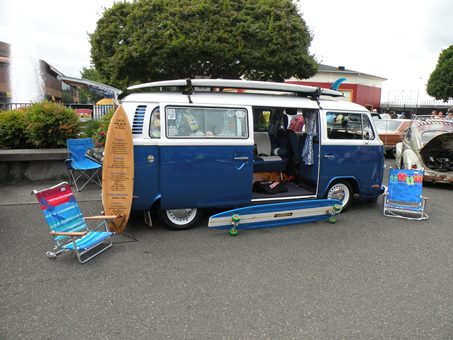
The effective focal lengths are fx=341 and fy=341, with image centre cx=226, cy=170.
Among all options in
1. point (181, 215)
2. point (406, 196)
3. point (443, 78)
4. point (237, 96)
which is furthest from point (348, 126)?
point (443, 78)

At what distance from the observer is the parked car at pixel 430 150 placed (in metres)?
8.89

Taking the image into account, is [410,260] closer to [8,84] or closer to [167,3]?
[167,3]

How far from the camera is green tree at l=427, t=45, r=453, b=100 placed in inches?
1444

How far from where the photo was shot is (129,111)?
16.2 feet

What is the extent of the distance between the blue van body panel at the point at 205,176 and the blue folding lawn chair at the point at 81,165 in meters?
3.17

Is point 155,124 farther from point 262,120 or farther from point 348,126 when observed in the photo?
point 348,126

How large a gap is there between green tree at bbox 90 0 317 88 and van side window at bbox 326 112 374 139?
559 centimetres

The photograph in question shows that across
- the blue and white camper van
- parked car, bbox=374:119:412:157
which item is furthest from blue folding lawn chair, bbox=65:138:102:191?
parked car, bbox=374:119:412:157

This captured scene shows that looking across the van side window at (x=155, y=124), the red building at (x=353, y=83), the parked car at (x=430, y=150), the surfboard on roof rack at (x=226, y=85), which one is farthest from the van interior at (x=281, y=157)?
the red building at (x=353, y=83)

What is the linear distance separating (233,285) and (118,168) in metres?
2.23

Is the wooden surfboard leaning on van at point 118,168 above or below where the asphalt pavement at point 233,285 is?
above

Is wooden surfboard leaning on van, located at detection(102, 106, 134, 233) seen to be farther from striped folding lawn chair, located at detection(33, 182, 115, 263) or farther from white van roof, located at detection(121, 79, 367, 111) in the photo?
white van roof, located at detection(121, 79, 367, 111)

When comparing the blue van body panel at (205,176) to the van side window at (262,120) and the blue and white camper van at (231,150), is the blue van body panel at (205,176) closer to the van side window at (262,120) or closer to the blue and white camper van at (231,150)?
the blue and white camper van at (231,150)

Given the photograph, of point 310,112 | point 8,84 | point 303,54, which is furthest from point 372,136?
point 8,84
